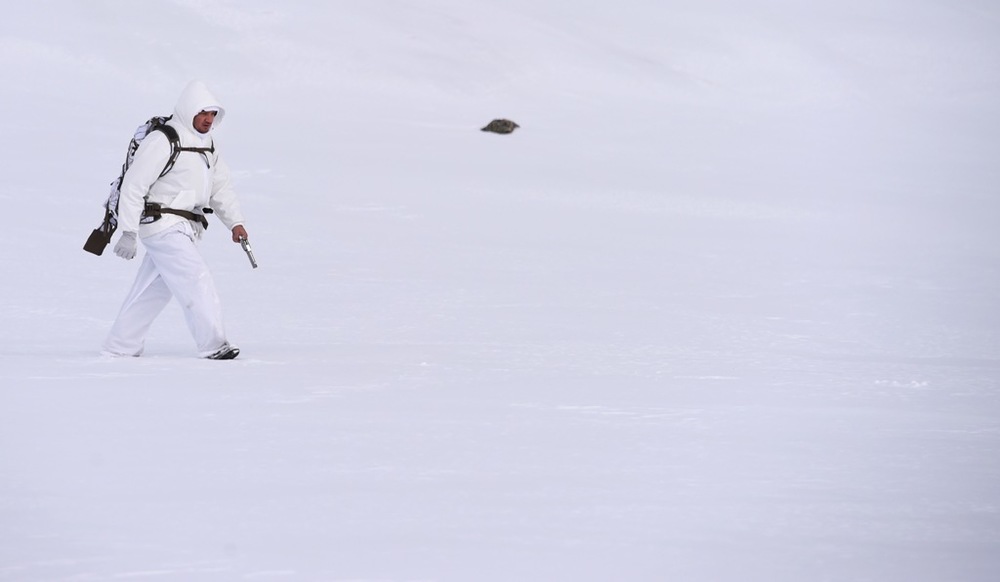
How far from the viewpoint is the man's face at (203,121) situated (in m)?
6.39

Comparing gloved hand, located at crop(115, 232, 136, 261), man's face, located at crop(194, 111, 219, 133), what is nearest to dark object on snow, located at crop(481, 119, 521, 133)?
man's face, located at crop(194, 111, 219, 133)

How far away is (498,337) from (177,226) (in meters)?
1.98

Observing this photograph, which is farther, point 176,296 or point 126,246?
point 176,296

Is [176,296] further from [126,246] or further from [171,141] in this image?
[171,141]

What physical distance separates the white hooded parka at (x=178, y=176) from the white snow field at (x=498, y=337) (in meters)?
0.74

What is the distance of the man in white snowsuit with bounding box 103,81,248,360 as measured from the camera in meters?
6.26

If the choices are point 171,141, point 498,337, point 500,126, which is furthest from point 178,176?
point 500,126

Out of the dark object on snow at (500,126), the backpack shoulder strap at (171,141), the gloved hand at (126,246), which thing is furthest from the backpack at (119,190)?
the dark object on snow at (500,126)

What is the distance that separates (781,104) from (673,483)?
19.0 metres

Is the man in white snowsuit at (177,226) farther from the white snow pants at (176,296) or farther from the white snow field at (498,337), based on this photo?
the white snow field at (498,337)

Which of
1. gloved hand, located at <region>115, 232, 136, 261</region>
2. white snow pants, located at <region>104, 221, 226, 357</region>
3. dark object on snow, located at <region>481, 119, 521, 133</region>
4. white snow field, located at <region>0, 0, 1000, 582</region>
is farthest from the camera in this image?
dark object on snow, located at <region>481, 119, 521, 133</region>

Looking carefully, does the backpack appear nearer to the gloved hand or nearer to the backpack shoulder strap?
the backpack shoulder strap

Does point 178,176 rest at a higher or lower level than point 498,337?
higher

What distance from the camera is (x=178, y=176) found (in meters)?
6.41
